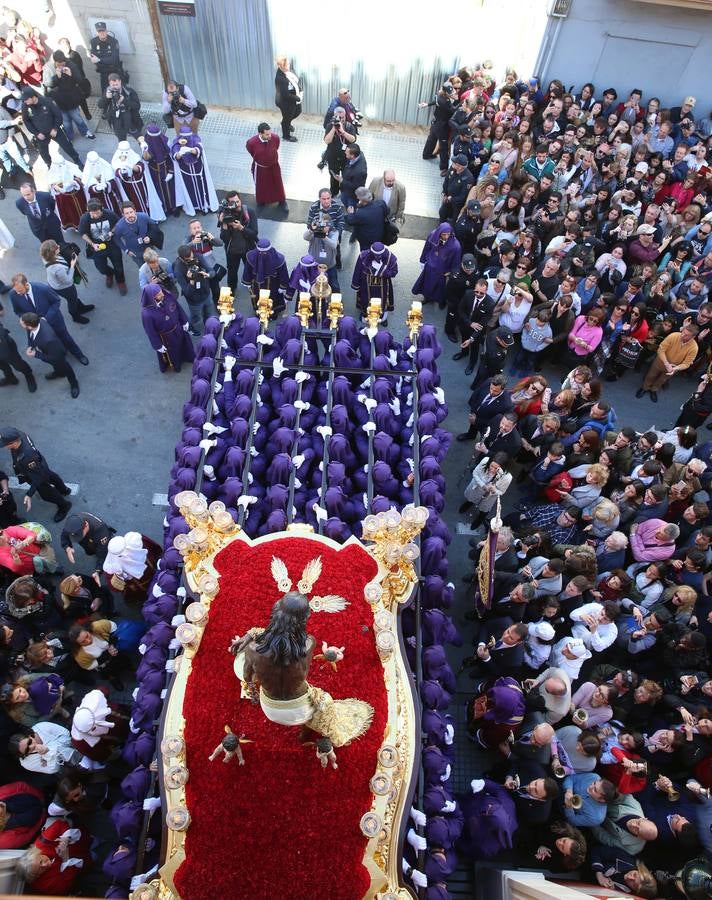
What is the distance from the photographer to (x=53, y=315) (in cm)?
952

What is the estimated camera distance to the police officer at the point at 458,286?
32.9 ft

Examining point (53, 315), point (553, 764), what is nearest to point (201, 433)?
point (53, 315)

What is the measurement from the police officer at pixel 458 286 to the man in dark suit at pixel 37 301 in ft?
19.9

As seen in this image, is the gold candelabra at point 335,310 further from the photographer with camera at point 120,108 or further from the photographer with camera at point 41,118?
the photographer with camera at point 120,108

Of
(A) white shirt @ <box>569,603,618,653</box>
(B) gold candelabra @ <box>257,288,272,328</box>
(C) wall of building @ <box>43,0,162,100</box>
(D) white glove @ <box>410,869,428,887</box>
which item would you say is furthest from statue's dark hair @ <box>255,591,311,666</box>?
(C) wall of building @ <box>43,0,162,100</box>

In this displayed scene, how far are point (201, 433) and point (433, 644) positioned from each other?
3.68 meters

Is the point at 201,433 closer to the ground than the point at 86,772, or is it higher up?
higher up

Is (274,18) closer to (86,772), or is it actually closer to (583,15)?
(583,15)

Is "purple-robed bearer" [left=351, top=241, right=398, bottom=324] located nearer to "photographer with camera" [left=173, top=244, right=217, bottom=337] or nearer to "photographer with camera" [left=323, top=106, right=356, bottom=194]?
"photographer with camera" [left=173, top=244, right=217, bottom=337]

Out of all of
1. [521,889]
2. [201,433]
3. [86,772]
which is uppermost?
[201,433]

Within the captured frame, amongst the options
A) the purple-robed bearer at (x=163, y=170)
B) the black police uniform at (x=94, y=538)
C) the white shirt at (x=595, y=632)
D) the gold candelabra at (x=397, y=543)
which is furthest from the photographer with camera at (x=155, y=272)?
the white shirt at (x=595, y=632)

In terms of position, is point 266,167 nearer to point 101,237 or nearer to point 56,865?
point 101,237

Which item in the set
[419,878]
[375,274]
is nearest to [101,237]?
[375,274]

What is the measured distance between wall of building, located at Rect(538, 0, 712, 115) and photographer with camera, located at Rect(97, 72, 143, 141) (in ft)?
28.7
